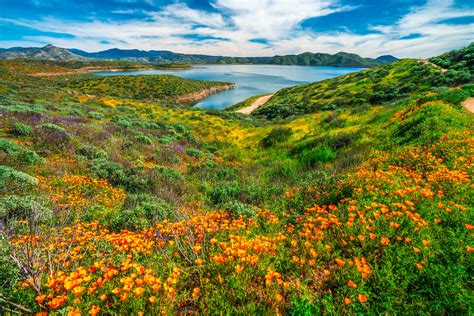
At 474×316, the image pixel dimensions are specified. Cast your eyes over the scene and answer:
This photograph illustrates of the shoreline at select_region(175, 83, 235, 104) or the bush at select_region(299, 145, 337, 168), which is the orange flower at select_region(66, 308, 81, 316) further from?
the shoreline at select_region(175, 83, 235, 104)

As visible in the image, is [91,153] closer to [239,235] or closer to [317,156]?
[239,235]

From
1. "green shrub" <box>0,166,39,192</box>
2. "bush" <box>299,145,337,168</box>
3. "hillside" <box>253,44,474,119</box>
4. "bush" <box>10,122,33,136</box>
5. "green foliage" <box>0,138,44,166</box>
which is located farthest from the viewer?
"hillside" <box>253,44,474,119</box>

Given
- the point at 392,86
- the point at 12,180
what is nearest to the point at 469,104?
the point at 12,180

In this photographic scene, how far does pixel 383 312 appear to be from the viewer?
244 centimetres

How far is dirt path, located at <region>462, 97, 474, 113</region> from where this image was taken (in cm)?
1098

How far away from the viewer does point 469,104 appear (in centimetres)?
1169

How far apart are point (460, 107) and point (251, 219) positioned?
42.0 feet

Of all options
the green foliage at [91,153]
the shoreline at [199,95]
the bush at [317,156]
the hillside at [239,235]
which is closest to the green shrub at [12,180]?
the hillside at [239,235]

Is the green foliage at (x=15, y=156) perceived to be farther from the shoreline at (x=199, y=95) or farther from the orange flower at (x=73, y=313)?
the shoreline at (x=199, y=95)

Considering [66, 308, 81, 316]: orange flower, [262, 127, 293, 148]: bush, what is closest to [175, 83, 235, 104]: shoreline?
[262, 127, 293, 148]: bush

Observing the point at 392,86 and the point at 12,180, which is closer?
A: the point at 12,180

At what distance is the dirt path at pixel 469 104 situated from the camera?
10984 mm

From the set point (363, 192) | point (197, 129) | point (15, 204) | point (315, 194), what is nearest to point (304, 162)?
point (315, 194)

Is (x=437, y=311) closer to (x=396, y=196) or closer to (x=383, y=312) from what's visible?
(x=383, y=312)
